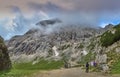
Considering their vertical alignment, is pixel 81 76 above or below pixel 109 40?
below

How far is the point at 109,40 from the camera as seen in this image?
345 ft

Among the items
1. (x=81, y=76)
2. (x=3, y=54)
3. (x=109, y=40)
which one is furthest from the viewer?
(x=109, y=40)

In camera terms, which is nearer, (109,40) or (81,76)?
(81,76)

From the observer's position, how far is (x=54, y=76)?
188ft

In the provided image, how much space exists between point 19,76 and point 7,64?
11649mm

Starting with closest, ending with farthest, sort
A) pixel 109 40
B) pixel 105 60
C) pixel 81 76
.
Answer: pixel 81 76, pixel 105 60, pixel 109 40

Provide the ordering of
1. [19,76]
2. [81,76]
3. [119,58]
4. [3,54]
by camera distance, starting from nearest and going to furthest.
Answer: [19,76]
[81,76]
[3,54]
[119,58]

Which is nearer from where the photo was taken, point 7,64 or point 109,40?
point 7,64

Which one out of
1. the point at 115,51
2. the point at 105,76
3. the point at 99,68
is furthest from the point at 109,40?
the point at 105,76

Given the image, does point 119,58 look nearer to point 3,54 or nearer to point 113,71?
point 113,71

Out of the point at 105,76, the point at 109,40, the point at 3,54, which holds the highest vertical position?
the point at 109,40

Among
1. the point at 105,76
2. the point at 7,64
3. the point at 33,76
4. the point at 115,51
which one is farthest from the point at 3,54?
the point at 115,51

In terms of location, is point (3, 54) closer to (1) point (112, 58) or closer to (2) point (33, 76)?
(2) point (33, 76)

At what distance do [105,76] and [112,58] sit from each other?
21.8 m
